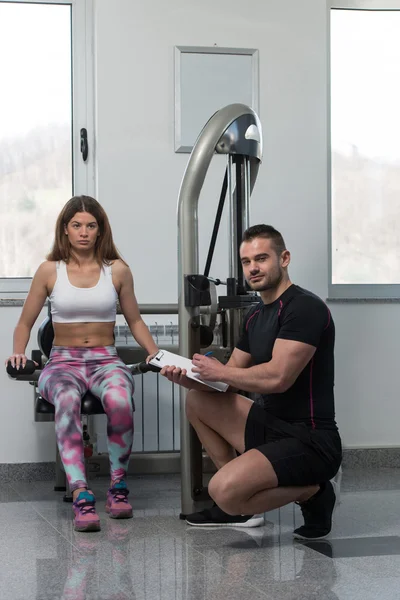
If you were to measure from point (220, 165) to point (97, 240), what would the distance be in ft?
3.54

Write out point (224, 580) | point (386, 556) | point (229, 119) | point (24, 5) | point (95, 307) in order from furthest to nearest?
point (24, 5)
point (95, 307)
point (229, 119)
point (386, 556)
point (224, 580)

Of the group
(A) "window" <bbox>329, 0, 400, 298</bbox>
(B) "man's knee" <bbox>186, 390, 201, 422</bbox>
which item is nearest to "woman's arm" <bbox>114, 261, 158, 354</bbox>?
(B) "man's knee" <bbox>186, 390, 201, 422</bbox>

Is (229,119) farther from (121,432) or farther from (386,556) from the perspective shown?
(386,556)

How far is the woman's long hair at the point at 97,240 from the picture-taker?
10.6ft

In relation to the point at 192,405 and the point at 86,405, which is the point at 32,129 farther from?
the point at 192,405

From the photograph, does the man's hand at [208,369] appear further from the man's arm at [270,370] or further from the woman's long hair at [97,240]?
the woman's long hair at [97,240]

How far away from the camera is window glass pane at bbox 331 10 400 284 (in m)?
4.32

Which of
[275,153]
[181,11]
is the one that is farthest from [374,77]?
[181,11]

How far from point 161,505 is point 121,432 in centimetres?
43

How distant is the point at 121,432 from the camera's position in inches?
119

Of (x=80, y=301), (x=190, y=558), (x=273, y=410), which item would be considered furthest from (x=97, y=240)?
(x=190, y=558)

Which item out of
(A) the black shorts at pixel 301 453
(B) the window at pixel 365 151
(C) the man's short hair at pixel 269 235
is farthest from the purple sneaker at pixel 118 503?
(B) the window at pixel 365 151

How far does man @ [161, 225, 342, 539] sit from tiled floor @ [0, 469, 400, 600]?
0.38 ft

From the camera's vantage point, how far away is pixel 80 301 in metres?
3.21
